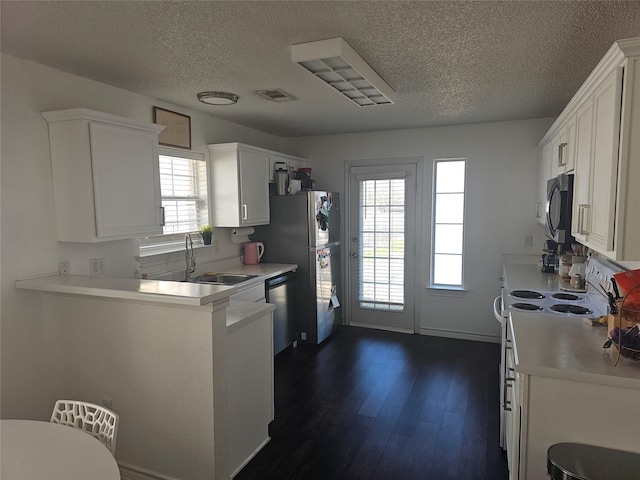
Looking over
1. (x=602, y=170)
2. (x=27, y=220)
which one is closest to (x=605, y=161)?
(x=602, y=170)

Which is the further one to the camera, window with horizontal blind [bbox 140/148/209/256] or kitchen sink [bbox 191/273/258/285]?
kitchen sink [bbox 191/273/258/285]

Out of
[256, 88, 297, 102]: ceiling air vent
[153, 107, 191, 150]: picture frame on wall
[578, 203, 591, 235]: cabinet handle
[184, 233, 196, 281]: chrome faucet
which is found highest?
[256, 88, 297, 102]: ceiling air vent

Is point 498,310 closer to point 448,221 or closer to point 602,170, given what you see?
point 602,170

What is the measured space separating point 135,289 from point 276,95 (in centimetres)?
182

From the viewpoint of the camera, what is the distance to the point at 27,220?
2.38m

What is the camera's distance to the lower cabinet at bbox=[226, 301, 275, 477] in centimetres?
233

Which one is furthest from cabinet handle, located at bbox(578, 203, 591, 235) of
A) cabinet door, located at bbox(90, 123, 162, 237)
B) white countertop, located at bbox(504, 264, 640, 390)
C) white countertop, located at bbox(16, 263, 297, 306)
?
cabinet door, located at bbox(90, 123, 162, 237)

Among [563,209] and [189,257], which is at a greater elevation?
[563,209]

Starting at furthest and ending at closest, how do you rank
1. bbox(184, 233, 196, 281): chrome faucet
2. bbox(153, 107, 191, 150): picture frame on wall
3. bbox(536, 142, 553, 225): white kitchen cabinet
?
bbox(184, 233, 196, 281): chrome faucet → bbox(536, 142, 553, 225): white kitchen cabinet → bbox(153, 107, 191, 150): picture frame on wall

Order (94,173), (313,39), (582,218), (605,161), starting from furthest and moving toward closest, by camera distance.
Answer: (94,173) → (313,39) → (582,218) → (605,161)

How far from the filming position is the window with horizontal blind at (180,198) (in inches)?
136

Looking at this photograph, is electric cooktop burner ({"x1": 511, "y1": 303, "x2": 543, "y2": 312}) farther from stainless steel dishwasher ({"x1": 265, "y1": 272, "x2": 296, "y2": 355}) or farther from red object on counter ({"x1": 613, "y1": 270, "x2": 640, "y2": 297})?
stainless steel dishwasher ({"x1": 265, "y1": 272, "x2": 296, "y2": 355})

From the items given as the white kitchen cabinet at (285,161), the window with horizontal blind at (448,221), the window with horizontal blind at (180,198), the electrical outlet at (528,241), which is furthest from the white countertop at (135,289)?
the electrical outlet at (528,241)

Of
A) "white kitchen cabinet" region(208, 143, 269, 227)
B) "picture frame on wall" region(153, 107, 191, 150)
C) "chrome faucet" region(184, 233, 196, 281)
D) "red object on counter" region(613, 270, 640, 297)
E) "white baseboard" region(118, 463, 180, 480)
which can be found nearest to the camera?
"red object on counter" region(613, 270, 640, 297)
